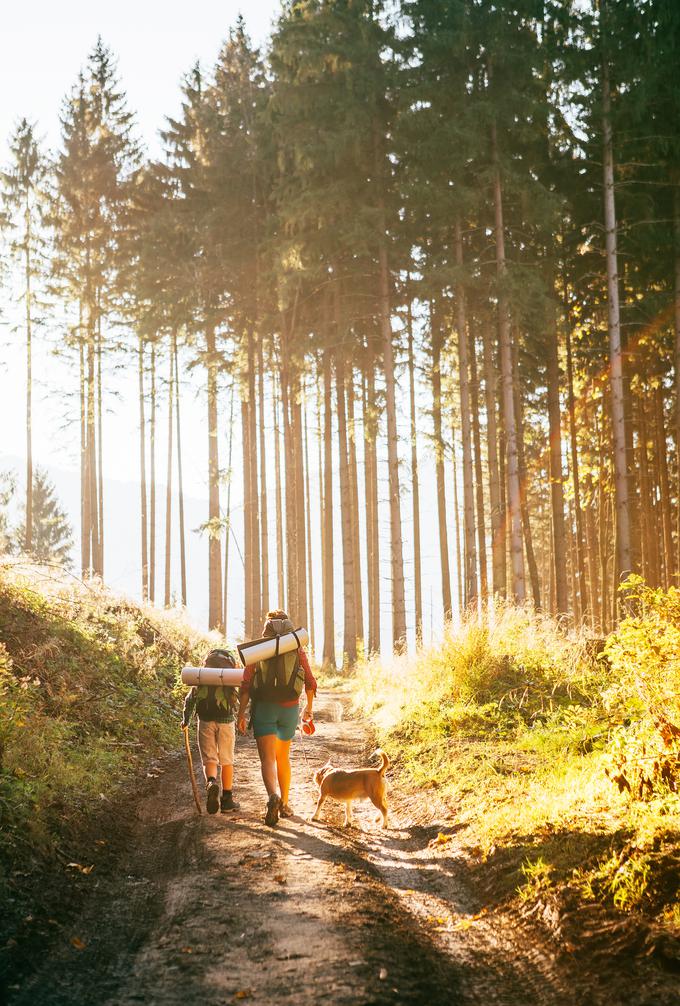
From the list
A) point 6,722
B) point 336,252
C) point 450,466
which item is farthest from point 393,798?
point 450,466

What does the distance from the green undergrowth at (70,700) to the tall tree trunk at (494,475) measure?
35.5ft

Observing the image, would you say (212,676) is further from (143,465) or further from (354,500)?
(143,465)

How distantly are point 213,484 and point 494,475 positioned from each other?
9.48 metres

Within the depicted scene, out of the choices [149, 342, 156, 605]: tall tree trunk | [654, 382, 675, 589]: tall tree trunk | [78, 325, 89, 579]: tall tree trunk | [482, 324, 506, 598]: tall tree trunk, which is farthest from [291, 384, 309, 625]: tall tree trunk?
[654, 382, 675, 589]: tall tree trunk

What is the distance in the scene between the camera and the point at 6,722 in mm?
6871

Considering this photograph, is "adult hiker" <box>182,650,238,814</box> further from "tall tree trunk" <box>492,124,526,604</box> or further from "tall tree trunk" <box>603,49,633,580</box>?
"tall tree trunk" <box>603,49,633,580</box>

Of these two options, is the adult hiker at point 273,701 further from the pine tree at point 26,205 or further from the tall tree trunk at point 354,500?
the pine tree at point 26,205

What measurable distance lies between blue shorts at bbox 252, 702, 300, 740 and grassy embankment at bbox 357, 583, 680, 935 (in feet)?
5.98

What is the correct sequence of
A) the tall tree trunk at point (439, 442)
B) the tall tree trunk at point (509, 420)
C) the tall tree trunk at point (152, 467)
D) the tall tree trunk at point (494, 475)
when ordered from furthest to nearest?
1. the tall tree trunk at point (152, 467)
2. the tall tree trunk at point (494, 475)
3. the tall tree trunk at point (439, 442)
4. the tall tree trunk at point (509, 420)

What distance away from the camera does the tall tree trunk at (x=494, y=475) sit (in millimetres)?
21047

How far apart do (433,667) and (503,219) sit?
1360cm

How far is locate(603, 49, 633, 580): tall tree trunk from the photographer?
16.7 m

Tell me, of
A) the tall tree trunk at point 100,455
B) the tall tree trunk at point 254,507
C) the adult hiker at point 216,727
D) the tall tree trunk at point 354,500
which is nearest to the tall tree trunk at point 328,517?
the tall tree trunk at point 354,500

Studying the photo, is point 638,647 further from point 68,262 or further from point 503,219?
point 68,262
